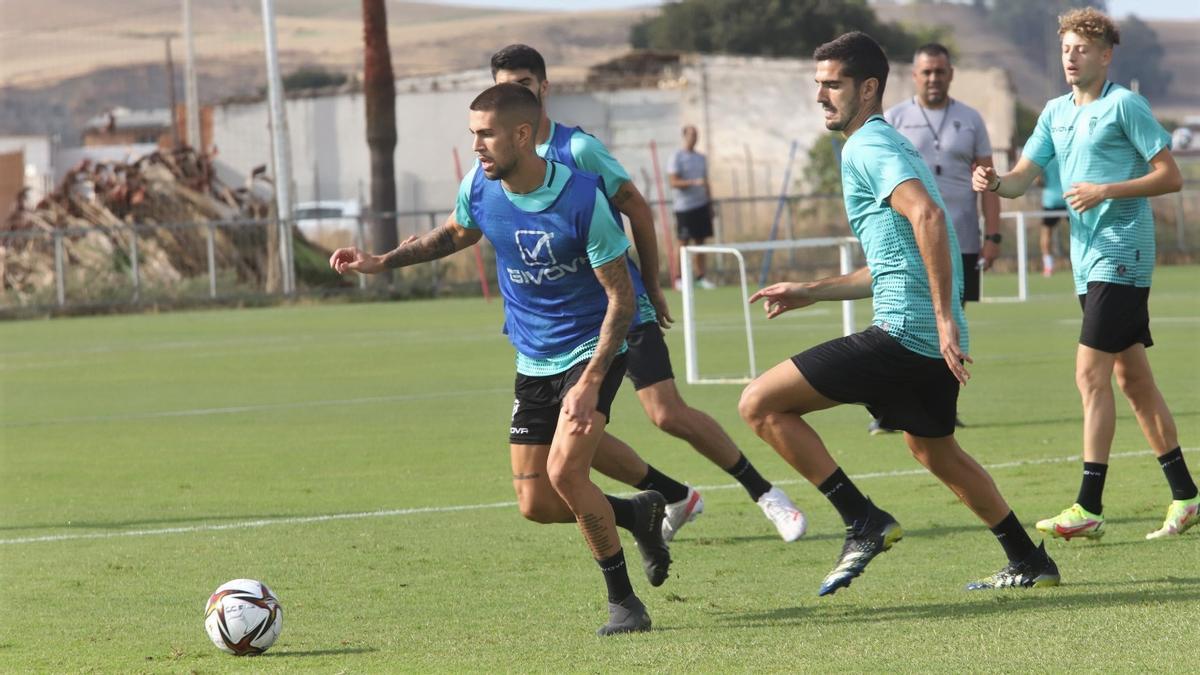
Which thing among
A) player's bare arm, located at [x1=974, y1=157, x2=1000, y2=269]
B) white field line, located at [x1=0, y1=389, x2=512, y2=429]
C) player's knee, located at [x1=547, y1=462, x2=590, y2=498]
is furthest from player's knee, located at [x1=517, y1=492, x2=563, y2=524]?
white field line, located at [x1=0, y1=389, x2=512, y2=429]

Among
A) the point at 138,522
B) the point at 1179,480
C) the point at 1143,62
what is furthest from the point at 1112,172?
the point at 1143,62

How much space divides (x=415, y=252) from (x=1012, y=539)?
8.13 feet

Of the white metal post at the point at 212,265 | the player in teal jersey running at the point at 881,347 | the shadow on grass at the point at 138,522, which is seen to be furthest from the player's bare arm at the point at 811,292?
the white metal post at the point at 212,265

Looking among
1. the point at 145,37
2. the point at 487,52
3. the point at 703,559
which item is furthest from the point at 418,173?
the point at 145,37

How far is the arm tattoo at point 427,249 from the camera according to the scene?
7.11 m

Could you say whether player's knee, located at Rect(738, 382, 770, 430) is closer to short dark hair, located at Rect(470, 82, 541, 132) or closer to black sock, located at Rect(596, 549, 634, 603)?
black sock, located at Rect(596, 549, 634, 603)

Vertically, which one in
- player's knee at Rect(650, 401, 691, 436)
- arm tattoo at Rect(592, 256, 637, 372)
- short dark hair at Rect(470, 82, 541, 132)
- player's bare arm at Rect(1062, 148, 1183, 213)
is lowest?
player's knee at Rect(650, 401, 691, 436)

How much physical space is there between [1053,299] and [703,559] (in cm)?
1871

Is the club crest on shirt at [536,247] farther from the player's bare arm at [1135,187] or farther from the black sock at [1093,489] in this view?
the black sock at [1093,489]

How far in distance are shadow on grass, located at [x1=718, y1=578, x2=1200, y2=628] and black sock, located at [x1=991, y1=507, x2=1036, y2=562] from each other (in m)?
0.14

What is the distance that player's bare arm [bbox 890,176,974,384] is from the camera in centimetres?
639

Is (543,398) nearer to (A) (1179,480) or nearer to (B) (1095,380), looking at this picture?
(B) (1095,380)

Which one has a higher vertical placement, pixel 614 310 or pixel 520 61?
pixel 520 61

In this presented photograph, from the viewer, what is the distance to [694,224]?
28906 mm
